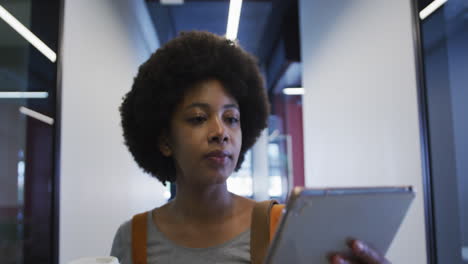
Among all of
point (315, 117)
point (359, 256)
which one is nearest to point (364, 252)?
point (359, 256)

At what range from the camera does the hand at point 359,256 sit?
743 mm

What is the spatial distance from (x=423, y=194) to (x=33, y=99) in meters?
1.98

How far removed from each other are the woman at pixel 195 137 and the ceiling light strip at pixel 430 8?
1.05m

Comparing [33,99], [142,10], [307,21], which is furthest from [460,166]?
[142,10]

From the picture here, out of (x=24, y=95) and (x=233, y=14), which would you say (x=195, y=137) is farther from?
(x=233, y=14)

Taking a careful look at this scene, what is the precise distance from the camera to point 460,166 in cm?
169

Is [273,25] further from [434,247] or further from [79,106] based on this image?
[434,247]

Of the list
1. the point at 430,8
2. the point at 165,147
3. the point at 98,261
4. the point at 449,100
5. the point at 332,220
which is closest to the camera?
the point at 332,220

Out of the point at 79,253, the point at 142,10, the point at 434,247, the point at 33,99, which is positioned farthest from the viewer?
the point at 142,10

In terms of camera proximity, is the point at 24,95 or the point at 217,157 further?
the point at 24,95

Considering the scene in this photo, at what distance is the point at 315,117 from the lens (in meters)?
3.73

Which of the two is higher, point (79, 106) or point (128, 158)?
point (79, 106)

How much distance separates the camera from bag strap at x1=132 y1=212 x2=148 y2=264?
3.84 feet

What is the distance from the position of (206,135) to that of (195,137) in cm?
4
